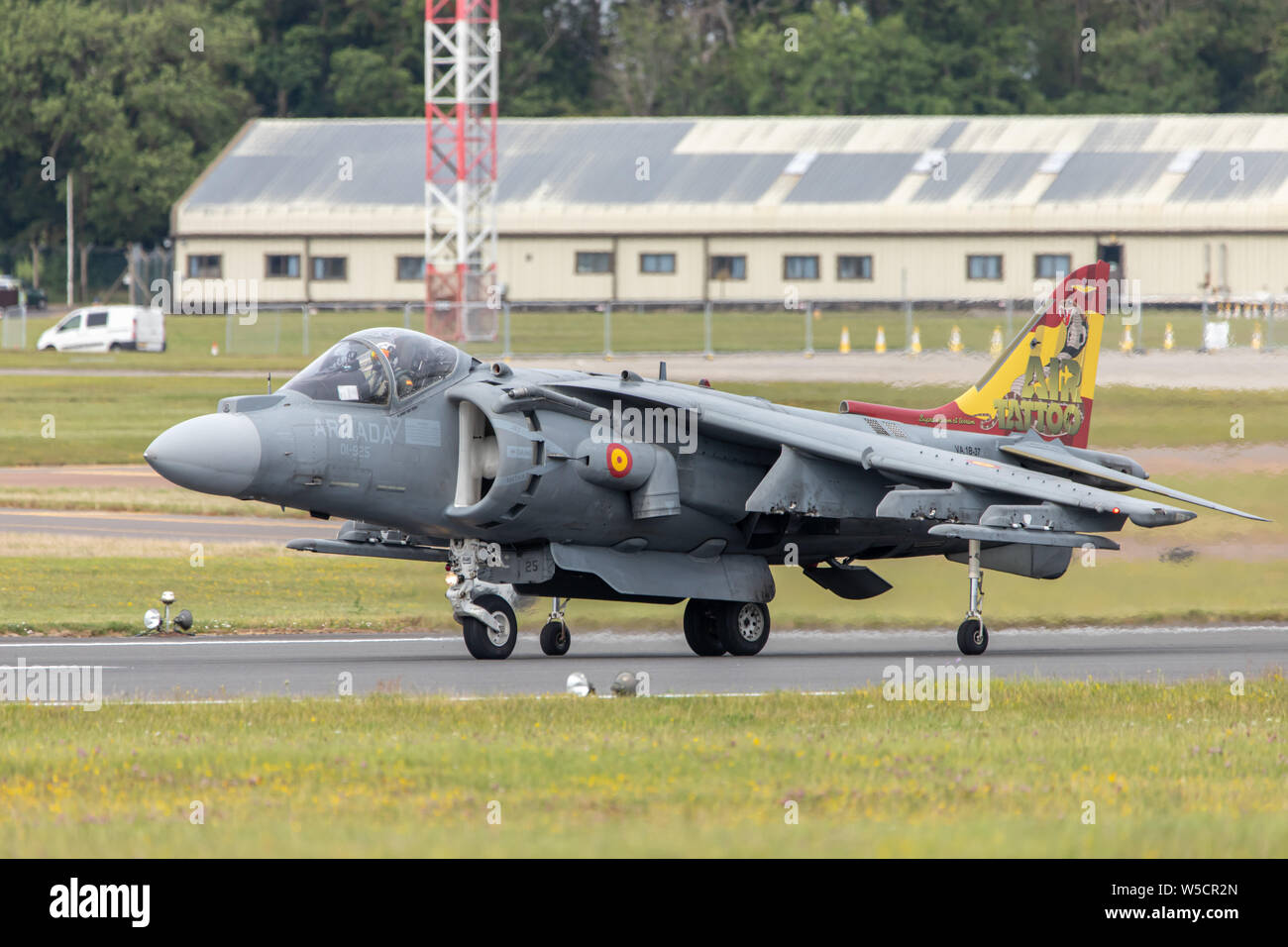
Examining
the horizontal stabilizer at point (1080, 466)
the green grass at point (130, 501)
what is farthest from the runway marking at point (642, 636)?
the green grass at point (130, 501)

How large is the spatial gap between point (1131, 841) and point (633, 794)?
8.91ft

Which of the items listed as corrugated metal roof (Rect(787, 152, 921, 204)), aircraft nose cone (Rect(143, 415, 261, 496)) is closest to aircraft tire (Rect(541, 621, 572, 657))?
aircraft nose cone (Rect(143, 415, 261, 496))

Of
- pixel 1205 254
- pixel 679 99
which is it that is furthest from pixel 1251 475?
pixel 679 99

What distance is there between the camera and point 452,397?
18.9 meters

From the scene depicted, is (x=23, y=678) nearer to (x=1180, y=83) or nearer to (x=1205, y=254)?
(x=1205, y=254)

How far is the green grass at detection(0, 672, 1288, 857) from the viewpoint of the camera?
379 inches

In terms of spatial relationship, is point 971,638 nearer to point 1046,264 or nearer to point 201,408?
point 201,408

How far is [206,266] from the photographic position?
75938 mm

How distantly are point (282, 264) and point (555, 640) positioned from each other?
57.3 m

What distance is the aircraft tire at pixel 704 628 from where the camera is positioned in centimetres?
2014

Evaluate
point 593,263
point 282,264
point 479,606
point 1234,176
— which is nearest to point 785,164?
point 593,263

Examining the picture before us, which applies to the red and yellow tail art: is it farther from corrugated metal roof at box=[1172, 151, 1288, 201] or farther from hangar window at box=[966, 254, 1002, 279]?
corrugated metal roof at box=[1172, 151, 1288, 201]

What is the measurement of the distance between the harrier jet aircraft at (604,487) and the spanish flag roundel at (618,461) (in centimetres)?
2

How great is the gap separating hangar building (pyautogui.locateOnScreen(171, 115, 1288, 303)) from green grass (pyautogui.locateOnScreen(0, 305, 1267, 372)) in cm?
356
